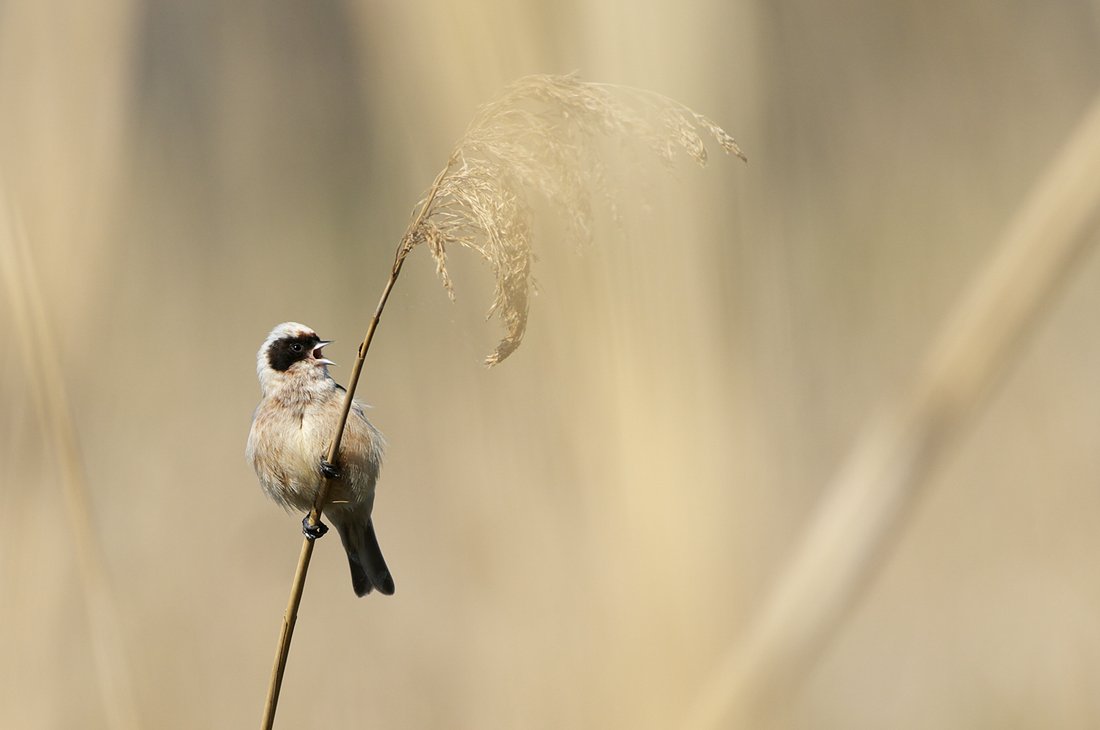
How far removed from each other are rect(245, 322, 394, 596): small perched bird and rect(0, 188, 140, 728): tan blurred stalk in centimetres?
34

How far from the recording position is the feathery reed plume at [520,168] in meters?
1.14

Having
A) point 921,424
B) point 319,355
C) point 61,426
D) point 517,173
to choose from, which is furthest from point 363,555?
point 921,424

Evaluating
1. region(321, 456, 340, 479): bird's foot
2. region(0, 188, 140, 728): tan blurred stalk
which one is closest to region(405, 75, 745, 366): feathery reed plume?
region(321, 456, 340, 479): bird's foot

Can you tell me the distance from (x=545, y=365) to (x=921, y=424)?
0.69m

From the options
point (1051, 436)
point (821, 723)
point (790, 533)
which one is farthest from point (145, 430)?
point (1051, 436)

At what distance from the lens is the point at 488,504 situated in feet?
6.75

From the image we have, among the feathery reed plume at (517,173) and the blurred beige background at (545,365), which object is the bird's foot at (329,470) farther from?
the blurred beige background at (545,365)

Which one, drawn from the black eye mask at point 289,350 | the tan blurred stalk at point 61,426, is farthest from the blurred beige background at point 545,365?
the black eye mask at point 289,350

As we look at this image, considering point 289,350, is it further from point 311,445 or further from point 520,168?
point 520,168

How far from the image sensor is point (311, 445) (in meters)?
1.81

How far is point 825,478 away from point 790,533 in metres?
0.94

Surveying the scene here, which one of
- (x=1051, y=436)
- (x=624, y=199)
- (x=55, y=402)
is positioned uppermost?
(x=624, y=199)

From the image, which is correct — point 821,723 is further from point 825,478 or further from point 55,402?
point 55,402

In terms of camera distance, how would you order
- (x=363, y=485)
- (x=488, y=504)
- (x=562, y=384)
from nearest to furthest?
(x=562, y=384), (x=363, y=485), (x=488, y=504)
